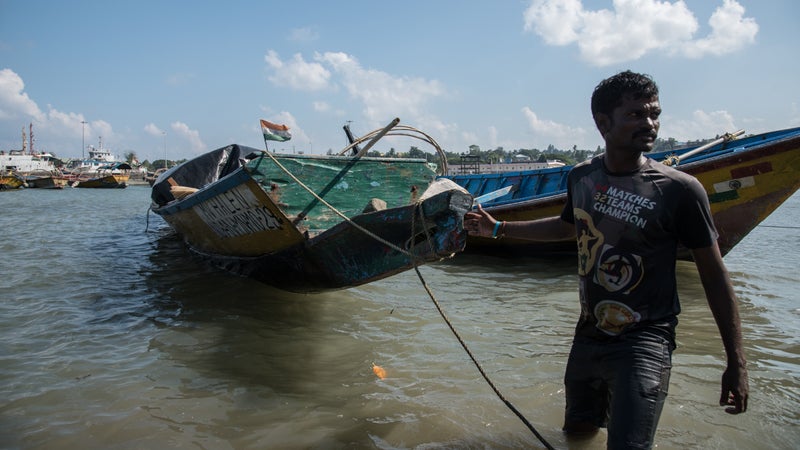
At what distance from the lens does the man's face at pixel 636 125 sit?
179 cm

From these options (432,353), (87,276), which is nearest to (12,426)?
(432,353)

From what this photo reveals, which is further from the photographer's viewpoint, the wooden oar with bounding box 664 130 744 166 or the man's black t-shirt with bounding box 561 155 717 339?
the wooden oar with bounding box 664 130 744 166

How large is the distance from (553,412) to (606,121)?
191cm

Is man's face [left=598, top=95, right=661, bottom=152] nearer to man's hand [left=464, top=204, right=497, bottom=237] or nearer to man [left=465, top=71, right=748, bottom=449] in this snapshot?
man [left=465, top=71, right=748, bottom=449]

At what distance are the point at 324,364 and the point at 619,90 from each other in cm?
287

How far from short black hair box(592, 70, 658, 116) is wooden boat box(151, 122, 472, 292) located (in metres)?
1.23

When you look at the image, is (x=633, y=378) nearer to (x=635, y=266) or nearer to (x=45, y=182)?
(x=635, y=266)

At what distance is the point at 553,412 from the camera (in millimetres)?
3037

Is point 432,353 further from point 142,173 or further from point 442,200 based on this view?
point 142,173

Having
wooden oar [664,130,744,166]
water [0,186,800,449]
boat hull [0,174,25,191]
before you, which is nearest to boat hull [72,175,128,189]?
boat hull [0,174,25,191]

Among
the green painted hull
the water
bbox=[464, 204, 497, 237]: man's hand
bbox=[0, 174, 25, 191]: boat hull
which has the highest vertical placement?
the green painted hull

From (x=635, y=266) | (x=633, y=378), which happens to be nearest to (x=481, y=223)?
(x=635, y=266)

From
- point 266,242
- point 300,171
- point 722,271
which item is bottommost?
point 266,242

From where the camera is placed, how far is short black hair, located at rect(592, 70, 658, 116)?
5.98 ft
